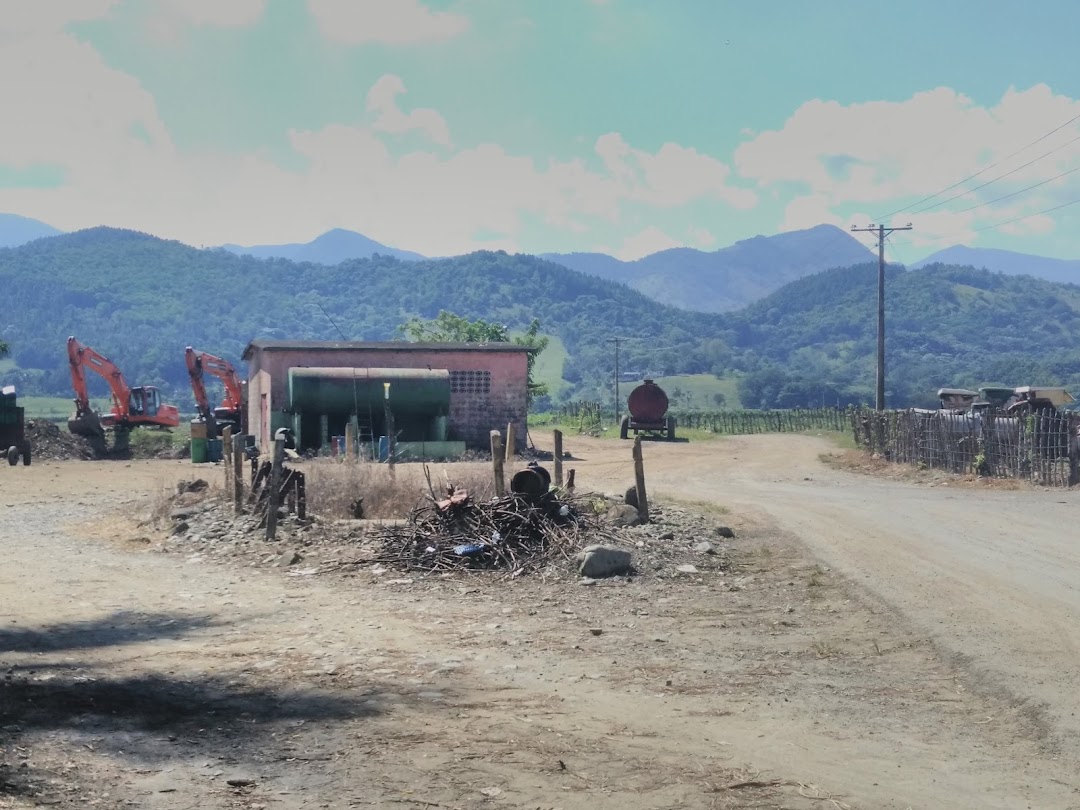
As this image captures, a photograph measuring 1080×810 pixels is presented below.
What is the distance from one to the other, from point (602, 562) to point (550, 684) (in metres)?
4.64

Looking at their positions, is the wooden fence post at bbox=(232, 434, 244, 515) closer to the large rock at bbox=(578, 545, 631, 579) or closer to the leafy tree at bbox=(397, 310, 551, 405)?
the large rock at bbox=(578, 545, 631, 579)

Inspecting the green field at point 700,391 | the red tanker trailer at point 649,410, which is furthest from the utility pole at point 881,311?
the green field at point 700,391

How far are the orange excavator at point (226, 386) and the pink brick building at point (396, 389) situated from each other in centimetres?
483

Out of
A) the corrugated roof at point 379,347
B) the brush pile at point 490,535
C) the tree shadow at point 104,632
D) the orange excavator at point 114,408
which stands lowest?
the tree shadow at point 104,632

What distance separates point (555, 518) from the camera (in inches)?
583

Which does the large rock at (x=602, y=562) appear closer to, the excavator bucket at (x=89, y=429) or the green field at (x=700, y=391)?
the excavator bucket at (x=89, y=429)

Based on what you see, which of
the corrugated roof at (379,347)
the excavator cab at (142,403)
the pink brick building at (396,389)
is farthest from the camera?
the excavator cab at (142,403)

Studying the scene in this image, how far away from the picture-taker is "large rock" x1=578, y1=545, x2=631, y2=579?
1326 cm

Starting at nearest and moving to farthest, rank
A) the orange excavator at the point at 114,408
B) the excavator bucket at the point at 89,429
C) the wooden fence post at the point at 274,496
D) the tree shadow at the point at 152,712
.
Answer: the tree shadow at the point at 152,712 < the wooden fence post at the point at 274,496 < the excavator bucket at the point at 89,429 < the orange excavator at the point at 114,408

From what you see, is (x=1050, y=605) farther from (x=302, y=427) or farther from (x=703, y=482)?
(x=302, y=427)

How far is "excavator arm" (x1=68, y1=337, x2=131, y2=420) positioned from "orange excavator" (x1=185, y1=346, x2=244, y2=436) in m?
2.68

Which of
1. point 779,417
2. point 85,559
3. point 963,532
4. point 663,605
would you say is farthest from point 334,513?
point 779,417

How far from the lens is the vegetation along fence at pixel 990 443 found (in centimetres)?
2480

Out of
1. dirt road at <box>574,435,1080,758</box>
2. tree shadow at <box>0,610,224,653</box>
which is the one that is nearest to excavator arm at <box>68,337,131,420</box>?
dirt road at <box>574,435,1080,758</box>
